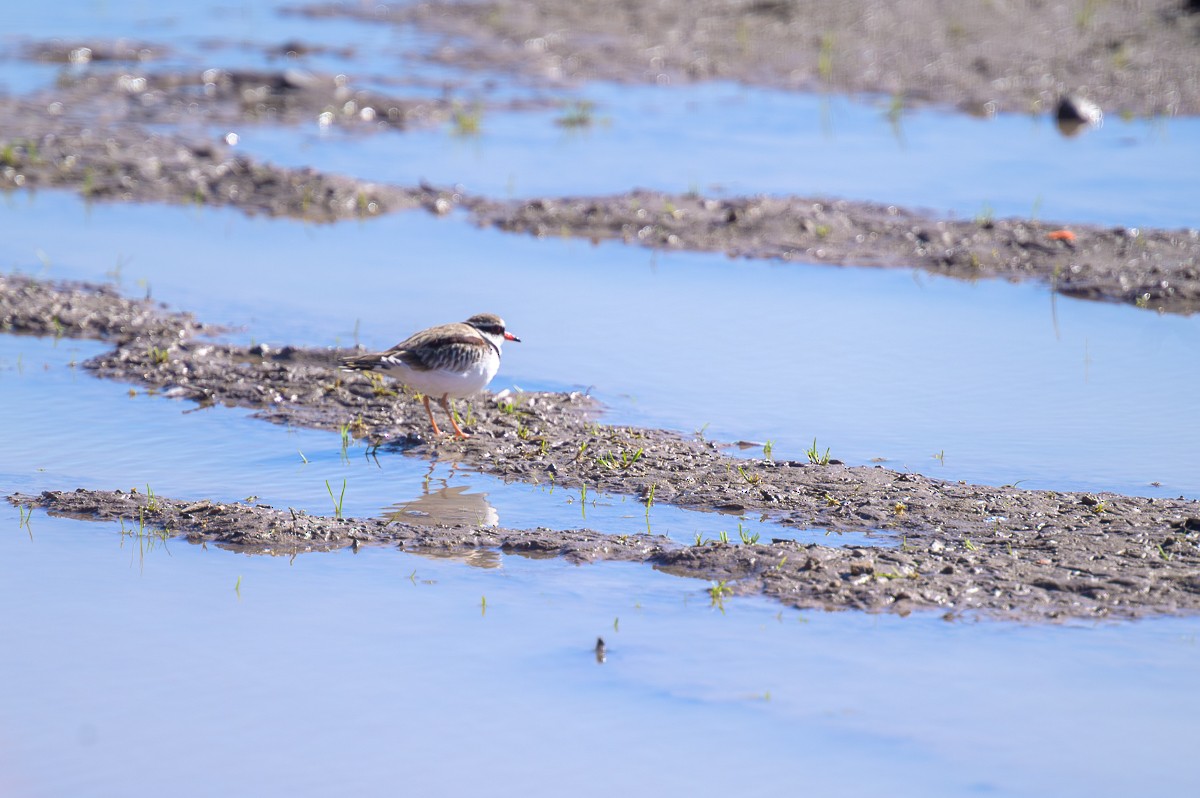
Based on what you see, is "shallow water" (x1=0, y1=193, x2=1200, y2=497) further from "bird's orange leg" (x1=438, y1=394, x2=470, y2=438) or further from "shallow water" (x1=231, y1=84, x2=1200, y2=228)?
"shallow water" (x1=231, y1=84, x2=1200, y2=228)

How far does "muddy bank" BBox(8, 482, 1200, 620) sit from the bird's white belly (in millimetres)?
1353

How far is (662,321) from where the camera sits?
11.5m

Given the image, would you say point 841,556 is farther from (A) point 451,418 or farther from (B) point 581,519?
(A) point 451,418

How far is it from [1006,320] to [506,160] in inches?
258

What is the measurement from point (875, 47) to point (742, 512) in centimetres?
1428

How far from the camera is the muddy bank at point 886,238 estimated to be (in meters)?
12.3

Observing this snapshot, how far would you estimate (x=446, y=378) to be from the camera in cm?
882

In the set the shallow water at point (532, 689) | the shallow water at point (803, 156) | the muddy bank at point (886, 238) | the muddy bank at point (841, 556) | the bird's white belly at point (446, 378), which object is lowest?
the shallow water at point (532, 689)

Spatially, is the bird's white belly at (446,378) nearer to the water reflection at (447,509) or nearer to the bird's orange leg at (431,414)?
the bird's orange leg at (431,414)

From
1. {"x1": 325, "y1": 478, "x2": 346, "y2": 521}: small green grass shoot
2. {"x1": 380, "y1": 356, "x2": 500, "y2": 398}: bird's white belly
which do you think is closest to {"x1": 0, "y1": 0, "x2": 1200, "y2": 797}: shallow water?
{"x1": 325, "y1": 478, "x2": 346, "y2": 521}: small green grass shoot

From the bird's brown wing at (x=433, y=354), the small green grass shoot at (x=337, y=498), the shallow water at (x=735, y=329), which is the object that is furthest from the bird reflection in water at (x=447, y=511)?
the shallow water at (x=735, y=329)

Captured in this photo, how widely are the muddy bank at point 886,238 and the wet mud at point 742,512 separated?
4228mm

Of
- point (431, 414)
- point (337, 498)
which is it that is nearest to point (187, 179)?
point (431, 414)

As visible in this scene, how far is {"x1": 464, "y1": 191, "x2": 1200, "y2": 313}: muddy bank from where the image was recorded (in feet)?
40.2
